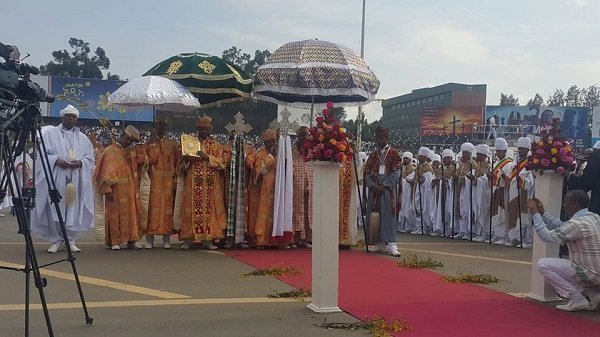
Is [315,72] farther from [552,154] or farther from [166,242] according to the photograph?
[552,154]

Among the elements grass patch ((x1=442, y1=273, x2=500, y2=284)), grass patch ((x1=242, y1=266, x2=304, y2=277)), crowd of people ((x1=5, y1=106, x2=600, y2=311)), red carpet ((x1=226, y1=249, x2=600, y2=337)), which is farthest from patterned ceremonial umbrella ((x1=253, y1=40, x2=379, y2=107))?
grass patch ((x1=442, y1=273, x2=500, y2=284))

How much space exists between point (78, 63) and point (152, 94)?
6218 cm

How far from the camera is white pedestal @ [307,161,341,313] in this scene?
611 cm

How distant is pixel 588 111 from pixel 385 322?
173 feet

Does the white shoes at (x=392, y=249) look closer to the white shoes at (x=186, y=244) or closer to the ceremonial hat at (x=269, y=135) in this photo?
the ceremonial hat at (x=269, y=135)

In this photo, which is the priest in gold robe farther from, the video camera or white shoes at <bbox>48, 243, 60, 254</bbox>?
the video camera

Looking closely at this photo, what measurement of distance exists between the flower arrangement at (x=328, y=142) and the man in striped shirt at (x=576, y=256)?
1.97m

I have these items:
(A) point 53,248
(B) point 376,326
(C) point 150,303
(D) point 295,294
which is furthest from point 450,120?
(B) point 376,326

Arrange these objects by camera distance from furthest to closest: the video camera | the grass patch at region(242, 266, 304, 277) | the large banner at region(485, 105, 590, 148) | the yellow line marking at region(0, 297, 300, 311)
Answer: the large banner at region(485, 105, 590, 148) → the grass patch at region(242, 266, 304, 277) → the yellow line marking at region(0, 297, 300, 311) → the video camera

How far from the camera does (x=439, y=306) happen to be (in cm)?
641

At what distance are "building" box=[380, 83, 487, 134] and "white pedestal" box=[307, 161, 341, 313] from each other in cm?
5201

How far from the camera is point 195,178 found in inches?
404

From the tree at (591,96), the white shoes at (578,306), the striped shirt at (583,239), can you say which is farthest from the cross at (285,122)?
the tree at (591,96)

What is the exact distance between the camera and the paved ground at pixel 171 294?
17.9 ft
